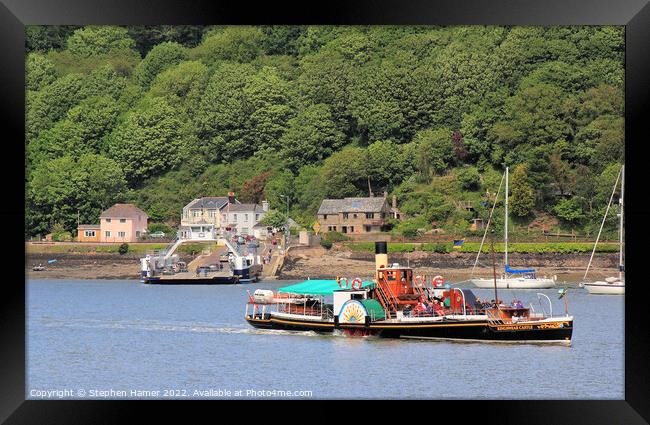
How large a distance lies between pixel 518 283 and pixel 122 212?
21.8m

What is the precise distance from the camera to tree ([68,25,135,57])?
7019 centimetres

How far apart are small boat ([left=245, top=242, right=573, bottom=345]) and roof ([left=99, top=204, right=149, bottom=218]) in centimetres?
3238

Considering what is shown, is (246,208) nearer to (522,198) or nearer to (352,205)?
(352,205)

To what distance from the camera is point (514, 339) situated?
73.5 ft

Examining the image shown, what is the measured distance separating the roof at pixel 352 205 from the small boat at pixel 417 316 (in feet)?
95.9

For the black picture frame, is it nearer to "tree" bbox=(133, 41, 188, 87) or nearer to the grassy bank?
the grassy bank

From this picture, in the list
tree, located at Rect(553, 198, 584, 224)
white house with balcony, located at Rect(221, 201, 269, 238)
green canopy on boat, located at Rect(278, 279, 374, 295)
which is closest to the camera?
green canopy on boat, located at Rect(278, 279, 374, 295)

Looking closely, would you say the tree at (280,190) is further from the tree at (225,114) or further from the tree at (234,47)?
the tree at (234,47)

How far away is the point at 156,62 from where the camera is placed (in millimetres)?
69562

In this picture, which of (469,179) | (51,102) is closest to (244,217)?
(469,179)

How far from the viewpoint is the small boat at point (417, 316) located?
73.0 feet

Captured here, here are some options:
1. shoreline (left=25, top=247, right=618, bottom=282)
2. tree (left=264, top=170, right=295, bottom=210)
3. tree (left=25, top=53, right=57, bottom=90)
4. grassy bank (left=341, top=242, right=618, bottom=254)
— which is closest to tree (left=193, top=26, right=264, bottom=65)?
tree (left=25, top=53, right=57, bottom=90)
